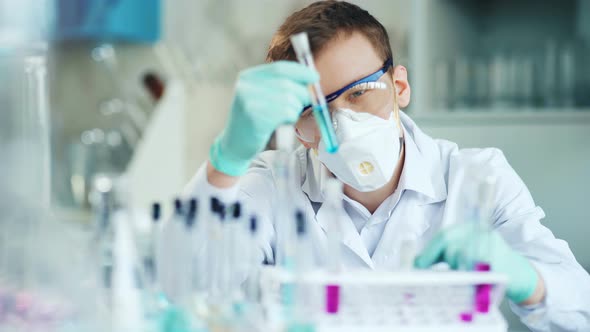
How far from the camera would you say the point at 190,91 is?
4238 millimetres

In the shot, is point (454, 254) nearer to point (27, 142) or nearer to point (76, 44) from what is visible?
point (27, 142)

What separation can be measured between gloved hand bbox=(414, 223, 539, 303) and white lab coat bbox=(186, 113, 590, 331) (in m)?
0.14

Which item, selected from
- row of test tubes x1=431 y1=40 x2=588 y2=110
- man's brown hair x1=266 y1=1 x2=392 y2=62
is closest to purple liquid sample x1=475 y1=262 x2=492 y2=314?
man's brown hair x1=266 y1=1 x2=392 y2=62

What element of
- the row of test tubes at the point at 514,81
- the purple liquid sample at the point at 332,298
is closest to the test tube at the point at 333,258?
the purple liquid sample at the point at 332,298

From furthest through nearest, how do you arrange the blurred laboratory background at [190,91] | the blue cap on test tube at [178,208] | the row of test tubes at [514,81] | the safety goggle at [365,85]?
the row of test tubes at [514,81], the blurred laboratory background at [190,91], the safety goggle at [365,85], the blue cap on test tube at [178,208]

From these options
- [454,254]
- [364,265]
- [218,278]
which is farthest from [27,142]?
[454,254]

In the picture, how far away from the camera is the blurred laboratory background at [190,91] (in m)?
2.14

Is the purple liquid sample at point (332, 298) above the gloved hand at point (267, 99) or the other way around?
the other way around

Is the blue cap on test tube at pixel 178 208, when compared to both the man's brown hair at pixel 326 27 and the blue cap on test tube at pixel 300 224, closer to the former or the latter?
the blue cap on test tube at pixel 300 224

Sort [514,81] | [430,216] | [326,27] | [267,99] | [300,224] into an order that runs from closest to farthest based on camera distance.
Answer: [300,224]
[267,99]
[326,27]
[430,216]
[514,81]

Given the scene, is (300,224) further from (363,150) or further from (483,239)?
(363,150)

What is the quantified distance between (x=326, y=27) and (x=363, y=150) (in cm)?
29

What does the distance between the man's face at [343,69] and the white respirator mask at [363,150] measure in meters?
0.03

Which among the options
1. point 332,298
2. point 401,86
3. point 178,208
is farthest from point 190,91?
point 332,298
